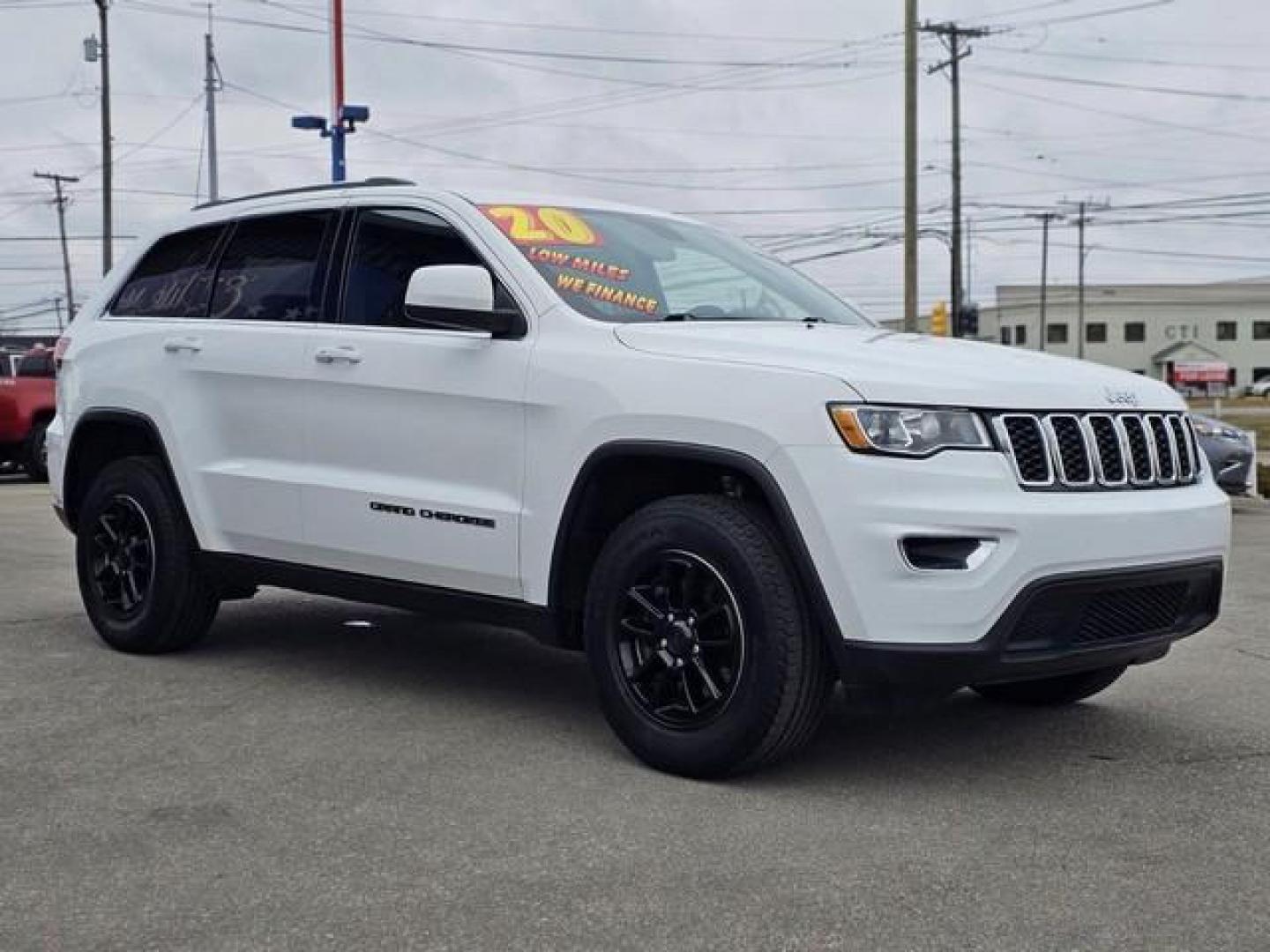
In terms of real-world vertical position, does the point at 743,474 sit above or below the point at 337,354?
below

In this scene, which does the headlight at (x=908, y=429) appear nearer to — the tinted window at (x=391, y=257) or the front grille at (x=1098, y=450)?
the front grille at (x=1098, y=450)

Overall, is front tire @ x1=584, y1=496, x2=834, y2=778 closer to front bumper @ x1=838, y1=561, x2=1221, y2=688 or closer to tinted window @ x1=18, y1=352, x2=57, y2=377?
front bumper @ x1=838, y1=561, x2=1221, y2=688

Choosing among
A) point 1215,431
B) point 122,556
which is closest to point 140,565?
point 122,556

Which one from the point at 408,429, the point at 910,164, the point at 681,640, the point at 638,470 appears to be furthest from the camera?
the point at 910,164

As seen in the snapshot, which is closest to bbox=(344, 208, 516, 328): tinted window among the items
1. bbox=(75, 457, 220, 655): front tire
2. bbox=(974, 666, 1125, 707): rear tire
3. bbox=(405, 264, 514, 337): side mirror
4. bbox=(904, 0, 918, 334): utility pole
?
bbox=(405, 264, 514, 337): side mirror

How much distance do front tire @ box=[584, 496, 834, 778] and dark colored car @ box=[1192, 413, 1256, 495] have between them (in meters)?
10.8

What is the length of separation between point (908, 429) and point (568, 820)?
1.39 metres

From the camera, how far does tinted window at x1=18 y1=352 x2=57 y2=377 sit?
19.7m

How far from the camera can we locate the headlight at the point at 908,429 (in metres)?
4.35

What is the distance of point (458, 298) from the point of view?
5129mm

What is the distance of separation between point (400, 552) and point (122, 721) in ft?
3.67

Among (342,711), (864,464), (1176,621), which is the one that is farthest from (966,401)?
(342,711)

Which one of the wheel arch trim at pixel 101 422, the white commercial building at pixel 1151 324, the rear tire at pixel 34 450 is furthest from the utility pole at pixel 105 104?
the white commercial building at pixel 1151 324

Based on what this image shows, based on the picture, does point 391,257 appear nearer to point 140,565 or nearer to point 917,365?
point 140,565
